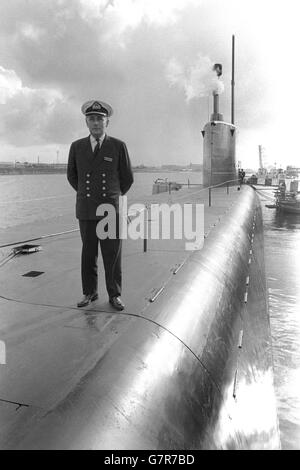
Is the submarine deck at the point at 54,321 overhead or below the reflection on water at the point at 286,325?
overhead

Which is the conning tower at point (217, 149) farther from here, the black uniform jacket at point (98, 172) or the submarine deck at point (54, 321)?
the black uniform jacket at point (98, 172)

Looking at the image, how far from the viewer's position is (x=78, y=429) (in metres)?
1.92

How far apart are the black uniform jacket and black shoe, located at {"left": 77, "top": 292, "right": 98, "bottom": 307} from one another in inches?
28.0

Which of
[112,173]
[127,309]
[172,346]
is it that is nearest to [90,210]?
[112,173]

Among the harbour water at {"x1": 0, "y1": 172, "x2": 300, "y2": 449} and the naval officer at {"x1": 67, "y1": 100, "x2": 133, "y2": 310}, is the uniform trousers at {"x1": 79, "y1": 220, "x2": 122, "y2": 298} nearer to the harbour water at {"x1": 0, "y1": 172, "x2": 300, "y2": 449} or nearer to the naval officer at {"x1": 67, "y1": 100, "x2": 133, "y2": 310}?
the naval officer at {"x1": 67, "y1": 100, "x2": 133, "y2": 310}

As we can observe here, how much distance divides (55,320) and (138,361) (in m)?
0.95

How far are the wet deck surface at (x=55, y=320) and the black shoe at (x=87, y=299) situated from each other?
2.5 inches

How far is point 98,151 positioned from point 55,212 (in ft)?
95.8

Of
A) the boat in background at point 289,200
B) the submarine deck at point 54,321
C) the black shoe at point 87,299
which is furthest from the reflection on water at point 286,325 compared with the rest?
Answer: the boat in background at point 289,200

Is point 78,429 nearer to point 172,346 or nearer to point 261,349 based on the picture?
point 172,346

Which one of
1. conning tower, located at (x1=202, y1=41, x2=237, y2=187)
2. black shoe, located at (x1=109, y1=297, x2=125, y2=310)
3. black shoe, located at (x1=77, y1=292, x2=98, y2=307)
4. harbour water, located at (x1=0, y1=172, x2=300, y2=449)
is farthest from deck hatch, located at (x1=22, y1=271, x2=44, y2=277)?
conning tower, located at (x1=202, y1=41, x2=237, y2=187)

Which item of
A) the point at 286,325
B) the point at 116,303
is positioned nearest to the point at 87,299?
the point at 116,303

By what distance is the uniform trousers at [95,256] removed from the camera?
3502mm
